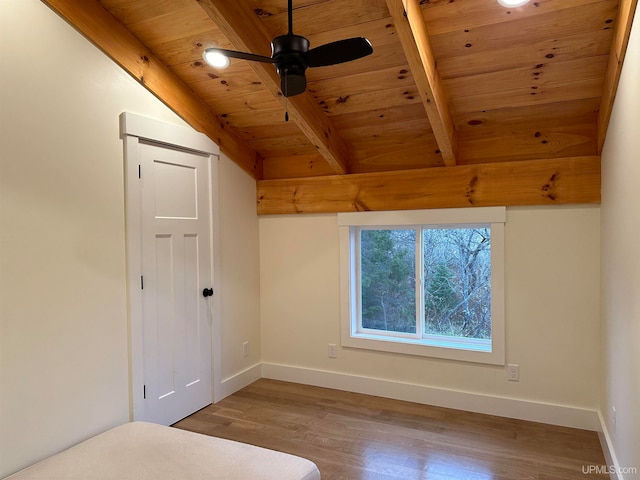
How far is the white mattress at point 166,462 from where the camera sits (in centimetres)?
187

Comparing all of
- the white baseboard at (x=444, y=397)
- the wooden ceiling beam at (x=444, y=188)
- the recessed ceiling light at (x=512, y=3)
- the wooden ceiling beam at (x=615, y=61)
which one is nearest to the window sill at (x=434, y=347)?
the white baseboard at (x=444, y=397)

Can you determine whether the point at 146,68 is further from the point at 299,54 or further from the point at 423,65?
the point at 423,65

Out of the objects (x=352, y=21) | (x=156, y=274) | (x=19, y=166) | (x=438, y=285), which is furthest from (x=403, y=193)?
(x=19, y=166)

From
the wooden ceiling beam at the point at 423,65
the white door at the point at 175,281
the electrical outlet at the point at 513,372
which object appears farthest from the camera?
the electrical outlet at the point at 513,372

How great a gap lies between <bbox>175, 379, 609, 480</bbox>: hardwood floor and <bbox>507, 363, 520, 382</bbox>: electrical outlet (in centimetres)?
29

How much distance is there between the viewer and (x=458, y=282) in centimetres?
339

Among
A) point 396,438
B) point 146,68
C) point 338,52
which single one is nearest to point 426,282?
point 396,438

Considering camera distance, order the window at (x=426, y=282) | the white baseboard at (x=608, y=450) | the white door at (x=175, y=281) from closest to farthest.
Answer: the white baseboard at (x=608, y=450) < the white door at (x=175, y=281) < the window at (x=426, y=282)

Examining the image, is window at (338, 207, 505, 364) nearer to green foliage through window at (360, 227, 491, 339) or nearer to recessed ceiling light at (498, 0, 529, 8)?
green foliage through window at (360, 227, 491, 339)

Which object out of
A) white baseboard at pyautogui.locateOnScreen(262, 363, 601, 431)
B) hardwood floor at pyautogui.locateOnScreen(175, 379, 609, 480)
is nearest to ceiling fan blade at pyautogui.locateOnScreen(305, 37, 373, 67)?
hardwood floor at pyautogui.locateOnScreen(175, 379, 609, 480)

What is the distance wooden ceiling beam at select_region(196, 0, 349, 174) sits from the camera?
2.26m

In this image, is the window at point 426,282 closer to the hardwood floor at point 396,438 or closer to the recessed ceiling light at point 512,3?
the hardwood floor at point 396,438

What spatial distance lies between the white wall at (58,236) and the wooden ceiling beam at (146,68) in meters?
0.06

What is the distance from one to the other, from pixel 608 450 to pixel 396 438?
1215mm
